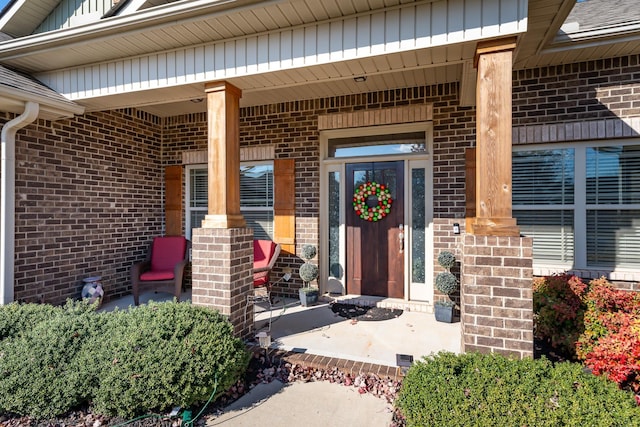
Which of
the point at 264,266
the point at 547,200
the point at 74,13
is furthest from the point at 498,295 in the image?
the point at 74,13

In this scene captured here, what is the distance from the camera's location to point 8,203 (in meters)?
3.59

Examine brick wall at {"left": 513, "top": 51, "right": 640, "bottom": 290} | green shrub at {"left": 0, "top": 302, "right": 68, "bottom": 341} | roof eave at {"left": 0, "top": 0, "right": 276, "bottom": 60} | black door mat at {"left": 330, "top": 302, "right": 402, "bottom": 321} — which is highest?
roof eave at {"left": 0, "top": 0, "right": 276, "bottom": 60}

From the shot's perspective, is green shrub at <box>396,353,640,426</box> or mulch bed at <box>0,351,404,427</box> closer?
green shrub at <box>396,353,640,426</box>

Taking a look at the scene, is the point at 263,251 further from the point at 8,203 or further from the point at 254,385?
the point at 8,203

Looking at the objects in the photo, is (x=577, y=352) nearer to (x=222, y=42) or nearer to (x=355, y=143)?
(x=355, y=143)

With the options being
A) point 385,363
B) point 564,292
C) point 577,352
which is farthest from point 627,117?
point 385,363

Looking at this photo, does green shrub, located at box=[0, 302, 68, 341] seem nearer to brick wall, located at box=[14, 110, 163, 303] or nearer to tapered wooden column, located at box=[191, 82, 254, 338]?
brick wall, located at box=[14, 110, 163, 303]

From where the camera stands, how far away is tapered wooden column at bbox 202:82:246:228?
3.12m

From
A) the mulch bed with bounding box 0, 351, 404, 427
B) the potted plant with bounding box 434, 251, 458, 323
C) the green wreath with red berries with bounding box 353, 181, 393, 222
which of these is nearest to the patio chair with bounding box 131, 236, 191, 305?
the mulch bed with bounding box 0, 351, 404, 427

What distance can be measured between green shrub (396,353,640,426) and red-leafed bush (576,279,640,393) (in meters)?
0.43

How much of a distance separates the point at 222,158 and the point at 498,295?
2633mm

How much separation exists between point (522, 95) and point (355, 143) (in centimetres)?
214

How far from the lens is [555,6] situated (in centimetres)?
249

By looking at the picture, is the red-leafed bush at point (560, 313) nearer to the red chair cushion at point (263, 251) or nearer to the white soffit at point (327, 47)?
the white soffit at point (327, 47)
